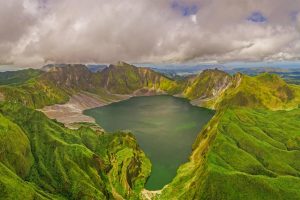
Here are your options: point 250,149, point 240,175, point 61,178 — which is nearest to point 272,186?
point 240,175

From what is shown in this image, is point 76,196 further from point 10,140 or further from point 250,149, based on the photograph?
point 250,149

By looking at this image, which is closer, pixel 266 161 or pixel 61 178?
pixel 61 178

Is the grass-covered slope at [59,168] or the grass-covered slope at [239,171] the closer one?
the grass-covered slope at [239,171]

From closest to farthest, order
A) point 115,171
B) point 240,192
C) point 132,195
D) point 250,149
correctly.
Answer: point 240,192, point 132,195, point 115,171, point 250,149

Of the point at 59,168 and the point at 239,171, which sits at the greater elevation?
the point at 59,168

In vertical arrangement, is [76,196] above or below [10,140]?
below

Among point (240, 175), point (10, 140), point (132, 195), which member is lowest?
point (132, 195)

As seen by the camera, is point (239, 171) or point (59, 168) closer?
point (239, 171)

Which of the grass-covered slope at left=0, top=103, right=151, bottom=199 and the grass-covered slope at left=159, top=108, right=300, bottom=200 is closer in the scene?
the grass-covered slope at left=159, top=108, right=300, bottom=200
